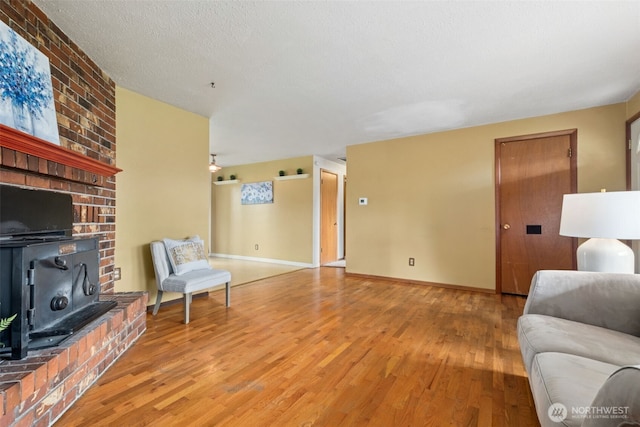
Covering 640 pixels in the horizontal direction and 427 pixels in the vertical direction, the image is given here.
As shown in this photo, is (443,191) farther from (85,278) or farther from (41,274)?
(41,274)

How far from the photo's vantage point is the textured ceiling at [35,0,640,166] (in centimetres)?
174

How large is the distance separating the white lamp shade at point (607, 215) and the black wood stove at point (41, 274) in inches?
121

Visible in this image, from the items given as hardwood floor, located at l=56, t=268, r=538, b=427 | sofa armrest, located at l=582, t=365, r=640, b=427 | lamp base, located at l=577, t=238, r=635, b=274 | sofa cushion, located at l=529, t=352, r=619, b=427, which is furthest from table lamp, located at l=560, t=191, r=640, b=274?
sofa armrest, located at l=582, t=365, r=640, b=427

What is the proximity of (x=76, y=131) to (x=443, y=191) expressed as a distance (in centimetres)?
405

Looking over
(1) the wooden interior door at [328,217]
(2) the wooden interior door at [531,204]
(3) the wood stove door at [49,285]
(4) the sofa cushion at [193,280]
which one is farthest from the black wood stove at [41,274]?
(1) the wooden interior door at [328,217]

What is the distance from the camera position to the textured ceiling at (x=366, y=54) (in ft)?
5.71

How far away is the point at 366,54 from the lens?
218 centimetres

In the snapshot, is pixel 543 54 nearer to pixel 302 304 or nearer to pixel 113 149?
pixel 302 304

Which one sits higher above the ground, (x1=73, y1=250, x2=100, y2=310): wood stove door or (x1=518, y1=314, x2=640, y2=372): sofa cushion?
(x1=73, y1=250, x2=100, y2=310): wood stove door

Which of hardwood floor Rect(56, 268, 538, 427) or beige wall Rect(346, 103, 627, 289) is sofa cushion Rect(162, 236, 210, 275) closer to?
hardwood floor Rect(56, 268, 538, 427)

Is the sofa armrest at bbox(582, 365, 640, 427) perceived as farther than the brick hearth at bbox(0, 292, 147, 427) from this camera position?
No

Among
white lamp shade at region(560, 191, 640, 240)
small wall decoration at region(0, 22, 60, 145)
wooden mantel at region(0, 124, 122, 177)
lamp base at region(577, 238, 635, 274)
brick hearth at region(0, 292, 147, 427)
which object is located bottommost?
brick hearth at region(0, 292, 147, 427)

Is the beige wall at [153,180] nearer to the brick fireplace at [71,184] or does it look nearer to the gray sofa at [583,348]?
the brick fireplace at [71,184]

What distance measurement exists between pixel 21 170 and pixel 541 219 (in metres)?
4.68
